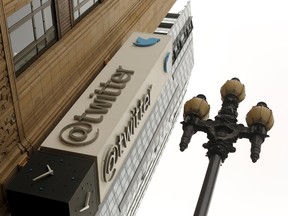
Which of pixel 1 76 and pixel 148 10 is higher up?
pixel 148 10

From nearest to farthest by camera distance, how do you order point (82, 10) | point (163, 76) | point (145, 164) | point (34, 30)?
point (34, 30) < point (82, 10) < point (163, 76) < point (145, 164)

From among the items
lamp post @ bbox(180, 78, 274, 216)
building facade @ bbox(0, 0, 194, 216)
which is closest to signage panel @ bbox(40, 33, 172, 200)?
building facade @ bbox(0, 0, 194, 216)

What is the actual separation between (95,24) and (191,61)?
6477 centimetres

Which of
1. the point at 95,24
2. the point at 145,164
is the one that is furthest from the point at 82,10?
the point at 145,164

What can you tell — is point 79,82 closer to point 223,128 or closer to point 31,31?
point 31,31

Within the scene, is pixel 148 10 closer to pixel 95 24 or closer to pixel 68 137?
pixel 95 24

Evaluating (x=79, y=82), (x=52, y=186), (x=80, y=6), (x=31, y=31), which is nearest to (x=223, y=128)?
(x=52, y=186)

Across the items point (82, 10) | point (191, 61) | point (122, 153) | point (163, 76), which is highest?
point (191, 61)

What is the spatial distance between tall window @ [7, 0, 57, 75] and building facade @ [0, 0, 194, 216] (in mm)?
44

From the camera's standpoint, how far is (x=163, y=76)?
31.7 m

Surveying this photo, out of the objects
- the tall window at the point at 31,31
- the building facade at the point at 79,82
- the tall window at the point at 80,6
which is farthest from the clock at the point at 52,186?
the tall window at the point at 80,6

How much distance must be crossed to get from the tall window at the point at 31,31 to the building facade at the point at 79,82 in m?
0.04

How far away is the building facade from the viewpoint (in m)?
20.1

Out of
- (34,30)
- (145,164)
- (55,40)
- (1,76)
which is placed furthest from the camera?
(145,164)
